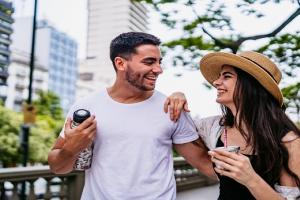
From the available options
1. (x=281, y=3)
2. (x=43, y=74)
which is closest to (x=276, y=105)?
(x=281, y=3)

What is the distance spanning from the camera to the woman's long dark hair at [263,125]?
1.96 meters

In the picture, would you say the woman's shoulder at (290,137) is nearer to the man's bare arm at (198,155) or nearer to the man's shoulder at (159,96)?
the man's bare arm at (198,155)

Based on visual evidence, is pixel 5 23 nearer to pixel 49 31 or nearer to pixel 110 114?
pixel 110 114

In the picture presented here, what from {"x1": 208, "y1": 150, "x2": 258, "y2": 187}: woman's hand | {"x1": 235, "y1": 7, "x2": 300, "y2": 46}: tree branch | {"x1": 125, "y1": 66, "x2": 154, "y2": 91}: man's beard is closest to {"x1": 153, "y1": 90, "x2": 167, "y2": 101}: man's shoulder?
{"x1": 125, "y1": 66, "x2": 154, "y2": 91}: man's beard

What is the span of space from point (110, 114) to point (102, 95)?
159 mm

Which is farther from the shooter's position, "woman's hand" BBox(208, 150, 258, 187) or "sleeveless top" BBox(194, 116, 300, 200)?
"sleeveless top" BBox(194, 116, 300, 200)

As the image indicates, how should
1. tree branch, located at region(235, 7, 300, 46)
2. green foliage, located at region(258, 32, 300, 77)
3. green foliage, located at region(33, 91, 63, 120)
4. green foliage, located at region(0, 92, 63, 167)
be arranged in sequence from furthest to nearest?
1. green foliage, located at region(33, 91, 63, 120)
2. green foliage, located at region(0, 92, 63, 167)
3. green foliage, located at region(258, 32, 300, 77)
4. tree branch, located at region(235, 7, 300, 46)

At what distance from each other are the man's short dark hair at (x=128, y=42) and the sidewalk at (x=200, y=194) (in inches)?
276

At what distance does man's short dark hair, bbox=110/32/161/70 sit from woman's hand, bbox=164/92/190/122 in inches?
13.1

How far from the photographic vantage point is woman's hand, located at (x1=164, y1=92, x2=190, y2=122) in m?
2.23

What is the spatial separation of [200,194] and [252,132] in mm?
8071

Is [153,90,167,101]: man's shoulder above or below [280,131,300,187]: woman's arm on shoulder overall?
above

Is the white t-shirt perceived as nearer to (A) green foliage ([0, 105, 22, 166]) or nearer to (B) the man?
(B) the man

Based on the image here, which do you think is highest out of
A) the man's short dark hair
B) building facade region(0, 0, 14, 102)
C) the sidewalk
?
building facade region(0, 0, 14, 102)
